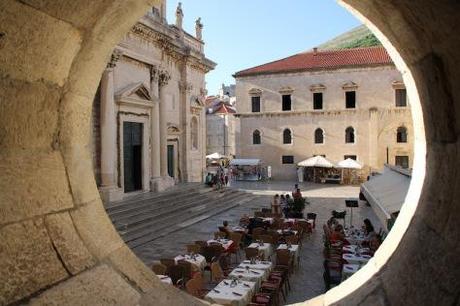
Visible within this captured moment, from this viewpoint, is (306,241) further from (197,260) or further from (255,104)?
(255,104)

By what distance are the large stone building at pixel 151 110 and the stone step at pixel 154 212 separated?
1.53 meters

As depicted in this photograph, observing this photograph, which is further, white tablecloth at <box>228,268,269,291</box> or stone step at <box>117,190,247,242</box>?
stone step at <box>117,190,247,242</box>

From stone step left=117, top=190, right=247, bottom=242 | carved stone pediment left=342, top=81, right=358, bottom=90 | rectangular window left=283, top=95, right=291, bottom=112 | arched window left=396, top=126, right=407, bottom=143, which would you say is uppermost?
carved stone pediment left=342, top=81, right=358, bottom=90

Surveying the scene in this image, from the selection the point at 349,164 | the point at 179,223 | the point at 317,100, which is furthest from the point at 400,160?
the point at 179,223

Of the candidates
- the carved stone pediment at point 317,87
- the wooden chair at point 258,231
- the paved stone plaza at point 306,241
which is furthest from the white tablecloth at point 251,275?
the carved stone pediment at point 317,87

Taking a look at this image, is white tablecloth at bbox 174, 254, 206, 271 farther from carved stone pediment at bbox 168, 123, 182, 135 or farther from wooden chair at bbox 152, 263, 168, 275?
carved stone pediment at bbox 168, 123, 182, 135

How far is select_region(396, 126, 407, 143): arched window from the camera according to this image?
114 ft

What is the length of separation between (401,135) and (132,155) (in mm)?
25128

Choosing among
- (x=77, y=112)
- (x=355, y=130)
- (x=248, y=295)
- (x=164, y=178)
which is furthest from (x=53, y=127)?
(x=355, y=130)

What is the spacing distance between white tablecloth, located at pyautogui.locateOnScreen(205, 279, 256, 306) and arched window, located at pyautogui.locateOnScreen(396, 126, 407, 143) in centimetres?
3047

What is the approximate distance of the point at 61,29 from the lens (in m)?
2.07

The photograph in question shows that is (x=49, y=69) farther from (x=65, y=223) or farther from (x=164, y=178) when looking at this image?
(x=164, y=178)

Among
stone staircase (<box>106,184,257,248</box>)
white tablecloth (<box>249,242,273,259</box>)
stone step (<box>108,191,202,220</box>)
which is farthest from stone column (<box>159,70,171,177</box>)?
white tablecloth (<box>249,242,273,259</box>)

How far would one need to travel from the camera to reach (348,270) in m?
9.16
